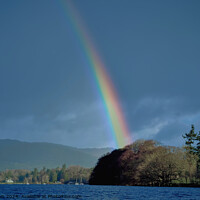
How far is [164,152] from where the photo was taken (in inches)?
4749

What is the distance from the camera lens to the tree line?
112 m

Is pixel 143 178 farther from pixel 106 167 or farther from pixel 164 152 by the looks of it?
pixel 106 167

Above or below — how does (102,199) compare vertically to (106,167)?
below

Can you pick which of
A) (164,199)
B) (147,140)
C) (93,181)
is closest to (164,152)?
(147,140)

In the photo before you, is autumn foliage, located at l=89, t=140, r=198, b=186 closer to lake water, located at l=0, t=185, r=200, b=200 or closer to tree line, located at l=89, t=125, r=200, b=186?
tree line, located at l=89, t=125, r=200, b=186

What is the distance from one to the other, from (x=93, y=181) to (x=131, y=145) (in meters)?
27.0

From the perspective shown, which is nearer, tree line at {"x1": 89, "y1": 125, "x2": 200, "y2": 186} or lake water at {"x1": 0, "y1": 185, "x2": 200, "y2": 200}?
lake water at {"x1": 0, "y1": 185, "x2": 200, "y2": 200}

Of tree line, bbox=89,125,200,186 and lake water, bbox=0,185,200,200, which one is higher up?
tree line, bbox=89,125,200,186

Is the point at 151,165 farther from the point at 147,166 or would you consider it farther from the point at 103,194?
the point at 103,194

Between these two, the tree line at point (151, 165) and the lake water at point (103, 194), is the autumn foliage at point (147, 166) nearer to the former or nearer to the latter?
the tree line at point (151, 165)

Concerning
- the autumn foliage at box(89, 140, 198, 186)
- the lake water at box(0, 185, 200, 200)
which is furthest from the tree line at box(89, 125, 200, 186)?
the lake water at box(0, 185, 200, 200)

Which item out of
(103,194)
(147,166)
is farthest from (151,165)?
(103,194)

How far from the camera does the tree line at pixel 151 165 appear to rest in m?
112

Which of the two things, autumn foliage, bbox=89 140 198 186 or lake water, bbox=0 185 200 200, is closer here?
lake water, bbox=0 185 200 200
